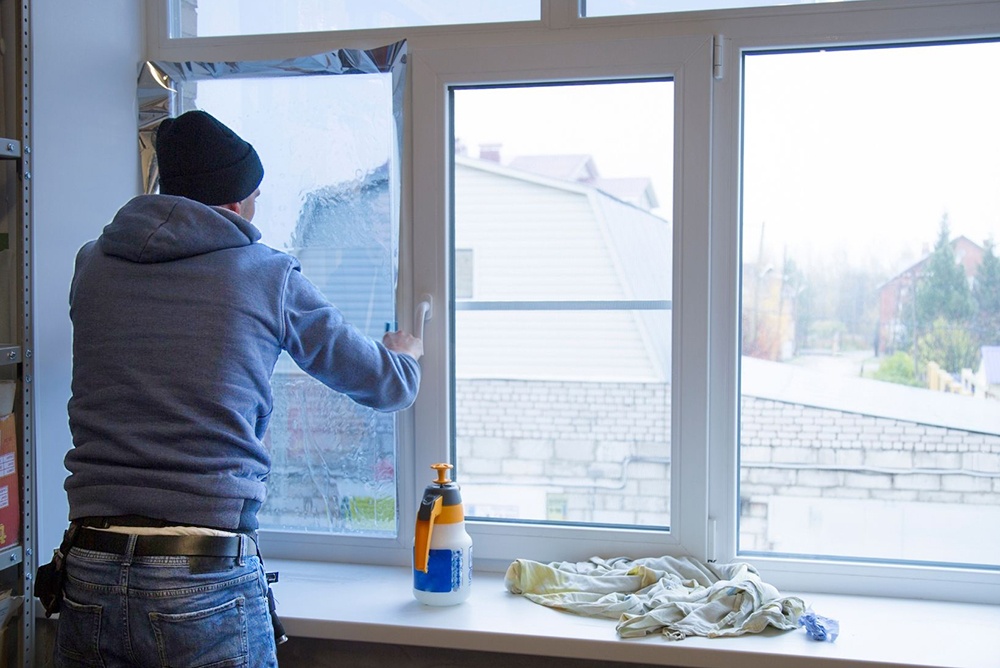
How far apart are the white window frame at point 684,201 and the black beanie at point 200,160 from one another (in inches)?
19.5

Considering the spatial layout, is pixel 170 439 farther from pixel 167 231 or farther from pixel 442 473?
pixel 442 473

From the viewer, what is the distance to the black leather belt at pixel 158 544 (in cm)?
135

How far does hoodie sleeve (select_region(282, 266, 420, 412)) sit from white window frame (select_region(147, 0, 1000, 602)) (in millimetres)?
306

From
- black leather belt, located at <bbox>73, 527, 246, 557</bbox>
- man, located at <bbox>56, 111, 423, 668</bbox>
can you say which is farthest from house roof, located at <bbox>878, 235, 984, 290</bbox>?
black leather belt, located at <bbox>73, 527, 246, 557</bbox>

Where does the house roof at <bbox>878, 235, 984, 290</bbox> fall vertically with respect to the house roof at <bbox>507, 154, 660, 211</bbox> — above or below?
below

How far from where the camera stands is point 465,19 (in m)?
1.94

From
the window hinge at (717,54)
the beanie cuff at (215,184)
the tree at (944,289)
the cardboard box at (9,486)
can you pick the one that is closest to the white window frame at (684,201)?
the window hinge at (717,54)

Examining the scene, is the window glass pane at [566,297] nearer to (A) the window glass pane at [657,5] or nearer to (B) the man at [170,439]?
(A) the window glass pane at [657,5]

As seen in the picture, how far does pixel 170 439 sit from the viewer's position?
1369mm

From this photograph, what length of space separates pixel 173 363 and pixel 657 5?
117 cm

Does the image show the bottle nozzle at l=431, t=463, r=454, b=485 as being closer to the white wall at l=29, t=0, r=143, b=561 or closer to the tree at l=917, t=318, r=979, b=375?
the white wall at l=29, t=0, r=143, b=561

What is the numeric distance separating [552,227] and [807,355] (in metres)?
0.57

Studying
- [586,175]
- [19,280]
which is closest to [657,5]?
[586,175]

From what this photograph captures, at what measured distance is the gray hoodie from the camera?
137 centimetres
